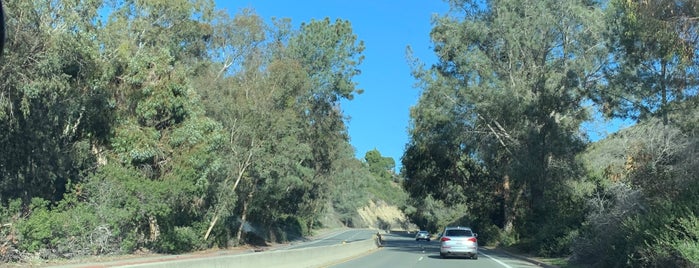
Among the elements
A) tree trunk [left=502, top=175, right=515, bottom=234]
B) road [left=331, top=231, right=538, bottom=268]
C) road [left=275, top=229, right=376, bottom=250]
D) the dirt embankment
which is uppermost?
the dirt embankment

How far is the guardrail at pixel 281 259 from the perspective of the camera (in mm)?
13344

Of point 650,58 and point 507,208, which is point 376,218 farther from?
point 650,58

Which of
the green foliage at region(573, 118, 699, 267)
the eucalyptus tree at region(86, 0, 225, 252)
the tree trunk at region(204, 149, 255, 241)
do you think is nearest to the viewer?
the green foliage at region(573, 118, 699, 267)

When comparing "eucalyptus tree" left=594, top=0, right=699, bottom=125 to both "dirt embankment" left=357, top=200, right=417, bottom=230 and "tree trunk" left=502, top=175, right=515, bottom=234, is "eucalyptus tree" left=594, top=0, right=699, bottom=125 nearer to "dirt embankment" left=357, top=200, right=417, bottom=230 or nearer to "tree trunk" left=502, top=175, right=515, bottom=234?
"tree trunk" left=502, top=175, right=515, bottom=234

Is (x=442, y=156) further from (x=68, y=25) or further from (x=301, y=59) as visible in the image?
→ (x=68, y=25)

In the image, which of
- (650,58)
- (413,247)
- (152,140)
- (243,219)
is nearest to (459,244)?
(650,58)

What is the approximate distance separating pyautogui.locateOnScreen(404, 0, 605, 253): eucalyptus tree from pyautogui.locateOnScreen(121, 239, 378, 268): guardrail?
1052 centimetres

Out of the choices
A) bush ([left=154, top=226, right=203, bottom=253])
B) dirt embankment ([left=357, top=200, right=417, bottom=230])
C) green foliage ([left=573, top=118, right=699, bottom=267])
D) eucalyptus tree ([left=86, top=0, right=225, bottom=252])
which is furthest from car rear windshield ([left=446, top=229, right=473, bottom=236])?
dirt embankment ([left=357, top=200, right=417, bottom=230])

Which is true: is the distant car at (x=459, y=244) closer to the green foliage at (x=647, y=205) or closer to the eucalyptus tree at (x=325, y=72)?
the green foliage at (x=647, y=205)

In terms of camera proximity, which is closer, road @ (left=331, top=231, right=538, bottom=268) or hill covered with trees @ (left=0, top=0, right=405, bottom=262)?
hill covered with trees @ (left=0, top=0, right=405, bottom=262)

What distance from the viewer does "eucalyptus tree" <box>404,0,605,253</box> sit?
32.8m

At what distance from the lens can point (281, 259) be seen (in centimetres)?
1930

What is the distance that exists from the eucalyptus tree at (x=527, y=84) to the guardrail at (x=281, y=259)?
1052 centimetres

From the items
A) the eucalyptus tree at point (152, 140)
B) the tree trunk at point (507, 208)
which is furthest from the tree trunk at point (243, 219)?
the tree trunk at point (507, 208)
